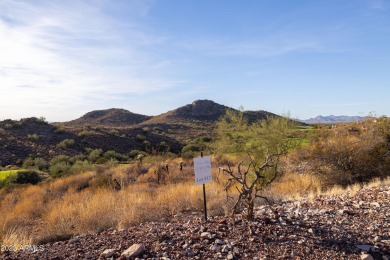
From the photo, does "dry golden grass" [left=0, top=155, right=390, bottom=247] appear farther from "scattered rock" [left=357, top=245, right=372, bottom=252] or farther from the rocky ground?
"scattered rock" [left=357, top=245, right=372, bottom=252]

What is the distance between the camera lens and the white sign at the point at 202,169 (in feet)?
23.6

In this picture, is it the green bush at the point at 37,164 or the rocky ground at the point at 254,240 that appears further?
the green bush at the point at 37,164

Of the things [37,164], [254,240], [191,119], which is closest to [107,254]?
[254,240]

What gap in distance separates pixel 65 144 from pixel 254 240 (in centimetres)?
3318

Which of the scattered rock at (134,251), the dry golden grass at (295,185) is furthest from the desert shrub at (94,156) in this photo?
the scattered rock at (134,251)

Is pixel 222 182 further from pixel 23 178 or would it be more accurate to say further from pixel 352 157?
pixel 23 178

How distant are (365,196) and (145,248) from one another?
6.82 metres

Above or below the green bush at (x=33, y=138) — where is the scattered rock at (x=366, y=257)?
below

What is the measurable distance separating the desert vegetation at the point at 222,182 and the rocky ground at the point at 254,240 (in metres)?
0.87

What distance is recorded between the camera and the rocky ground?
5328mm

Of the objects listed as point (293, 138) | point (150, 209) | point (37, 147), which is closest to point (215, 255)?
point (150, 209)

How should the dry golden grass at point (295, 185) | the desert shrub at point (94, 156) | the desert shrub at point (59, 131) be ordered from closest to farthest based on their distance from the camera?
the dry golden grass at point (295, 185) → the desert shrub at point (94, 156) → the desert shrub at point (59, 131)

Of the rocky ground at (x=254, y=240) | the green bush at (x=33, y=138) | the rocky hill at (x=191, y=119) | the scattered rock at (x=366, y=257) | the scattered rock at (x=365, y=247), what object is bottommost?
the scattered rock at (x=366, y=257)

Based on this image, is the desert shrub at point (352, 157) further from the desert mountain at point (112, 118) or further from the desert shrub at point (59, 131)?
the desert mountain at point (112, 118)
